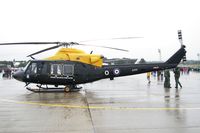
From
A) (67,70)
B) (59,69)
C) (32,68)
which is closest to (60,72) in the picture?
(59,69)

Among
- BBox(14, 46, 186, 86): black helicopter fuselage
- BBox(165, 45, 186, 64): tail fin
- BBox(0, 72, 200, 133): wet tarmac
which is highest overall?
BBox(165, 45, 186, 64): tail fin

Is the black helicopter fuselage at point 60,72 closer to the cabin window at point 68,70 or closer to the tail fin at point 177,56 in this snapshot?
the cabin window at point 68,70

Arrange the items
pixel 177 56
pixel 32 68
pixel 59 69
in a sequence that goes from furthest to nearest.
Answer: pixel 177 56 < pixel 32 68 < pixel 59 69

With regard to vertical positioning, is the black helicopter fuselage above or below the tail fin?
below

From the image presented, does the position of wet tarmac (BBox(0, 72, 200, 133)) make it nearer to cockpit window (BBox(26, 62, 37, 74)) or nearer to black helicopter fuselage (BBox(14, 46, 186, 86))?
black helicopter fuselage (BBox(14, 46, 186, 86))

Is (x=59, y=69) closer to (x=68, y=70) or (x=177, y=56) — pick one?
(x=68, y=70)

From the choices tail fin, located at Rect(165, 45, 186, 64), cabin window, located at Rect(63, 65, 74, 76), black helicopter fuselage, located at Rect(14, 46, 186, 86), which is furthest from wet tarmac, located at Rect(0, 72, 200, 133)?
tail fin, located at Rect(165, 45, 186, 64)

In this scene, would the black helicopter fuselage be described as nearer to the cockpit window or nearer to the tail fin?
the cockpit window

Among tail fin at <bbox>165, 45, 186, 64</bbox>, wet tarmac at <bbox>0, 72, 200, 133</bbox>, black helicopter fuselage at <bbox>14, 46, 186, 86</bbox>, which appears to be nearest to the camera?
wet tarmac at <bbox>0, 72, 200, 133</bbox>

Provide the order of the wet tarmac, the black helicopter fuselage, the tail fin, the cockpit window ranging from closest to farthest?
the wet tarmac, the black helicopter fuselage, the cockpit window, the tail fin

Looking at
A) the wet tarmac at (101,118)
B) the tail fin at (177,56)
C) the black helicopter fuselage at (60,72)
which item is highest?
the tail fin at (177,56)

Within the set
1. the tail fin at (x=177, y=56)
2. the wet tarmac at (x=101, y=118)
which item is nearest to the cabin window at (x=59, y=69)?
the wet tarmac at (x=101, y=118)

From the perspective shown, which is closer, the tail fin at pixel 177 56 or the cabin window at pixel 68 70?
the cabin window at pixel 68 70

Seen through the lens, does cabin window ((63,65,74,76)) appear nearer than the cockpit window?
Yes
